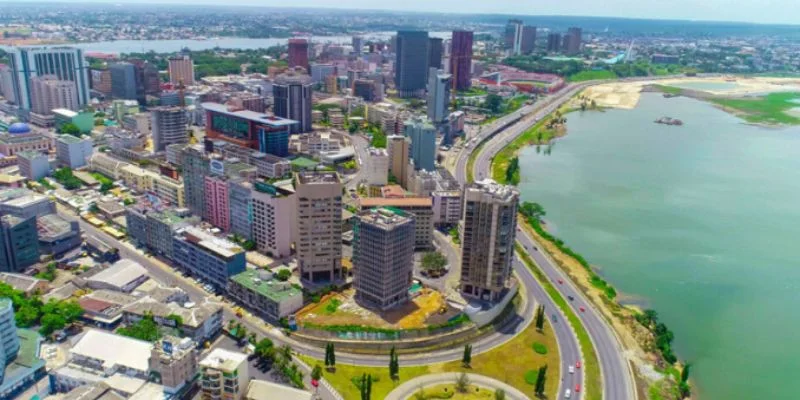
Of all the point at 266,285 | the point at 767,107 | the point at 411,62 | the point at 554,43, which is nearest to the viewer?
the point at 266,285

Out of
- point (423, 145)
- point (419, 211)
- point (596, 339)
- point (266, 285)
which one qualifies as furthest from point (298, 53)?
point (596, 339)

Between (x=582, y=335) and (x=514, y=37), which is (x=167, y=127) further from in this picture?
(x=514, y=37)

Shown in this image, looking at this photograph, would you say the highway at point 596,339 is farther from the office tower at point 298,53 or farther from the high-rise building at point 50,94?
the office tower at point 298,53

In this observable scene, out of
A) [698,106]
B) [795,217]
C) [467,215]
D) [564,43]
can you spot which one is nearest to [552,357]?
[467,215]

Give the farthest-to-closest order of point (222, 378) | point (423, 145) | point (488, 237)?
point (423, 145)
point (488, 237)
point (222, 378)

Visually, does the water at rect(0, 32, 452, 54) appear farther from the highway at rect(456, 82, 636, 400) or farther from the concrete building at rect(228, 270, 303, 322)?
the concrete building at rect(228, 270, 303, 322)

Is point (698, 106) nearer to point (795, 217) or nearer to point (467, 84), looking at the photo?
point (467, 84)

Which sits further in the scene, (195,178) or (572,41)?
(572,41)

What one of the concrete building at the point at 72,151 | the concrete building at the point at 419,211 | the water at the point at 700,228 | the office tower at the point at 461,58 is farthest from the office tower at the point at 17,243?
the office tower at the point at 461,58
